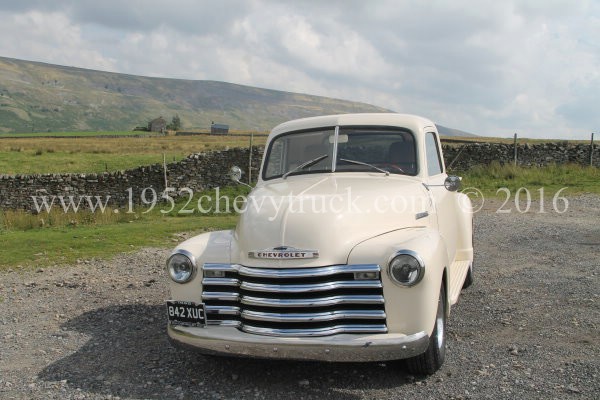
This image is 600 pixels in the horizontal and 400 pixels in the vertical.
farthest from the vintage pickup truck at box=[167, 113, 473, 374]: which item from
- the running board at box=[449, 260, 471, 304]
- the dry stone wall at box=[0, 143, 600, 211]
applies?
the dry stone wall at box=[0, 143, 600, 211]

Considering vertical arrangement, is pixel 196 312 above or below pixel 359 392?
above

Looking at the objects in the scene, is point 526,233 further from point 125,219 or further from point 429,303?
point 125,219

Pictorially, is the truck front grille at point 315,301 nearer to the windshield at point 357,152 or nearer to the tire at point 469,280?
the windshield at point 357,152

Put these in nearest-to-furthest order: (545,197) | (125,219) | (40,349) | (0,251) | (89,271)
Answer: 1. (40,349)
2. (89,271)
3. (0,251)
4. (125,219)
5. (545,197)

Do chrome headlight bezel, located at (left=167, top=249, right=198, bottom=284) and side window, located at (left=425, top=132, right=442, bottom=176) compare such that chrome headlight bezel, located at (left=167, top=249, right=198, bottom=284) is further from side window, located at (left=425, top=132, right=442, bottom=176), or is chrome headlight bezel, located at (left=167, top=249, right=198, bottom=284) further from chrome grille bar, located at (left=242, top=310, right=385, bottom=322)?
side window, located at (left=425, top=132, right=442, bottom=176)

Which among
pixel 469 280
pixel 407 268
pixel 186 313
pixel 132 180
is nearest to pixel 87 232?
pixel 132 180

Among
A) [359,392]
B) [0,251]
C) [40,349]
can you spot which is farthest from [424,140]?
[0,251]

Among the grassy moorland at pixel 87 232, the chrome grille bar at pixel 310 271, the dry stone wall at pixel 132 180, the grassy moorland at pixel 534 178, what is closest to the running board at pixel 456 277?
the chrome grille bar at pixel 310 271

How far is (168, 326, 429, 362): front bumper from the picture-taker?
417 centimetres

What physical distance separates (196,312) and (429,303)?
1848mm

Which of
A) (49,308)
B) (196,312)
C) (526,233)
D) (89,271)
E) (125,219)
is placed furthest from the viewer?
(125,219)

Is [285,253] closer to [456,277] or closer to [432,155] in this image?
[456,277]

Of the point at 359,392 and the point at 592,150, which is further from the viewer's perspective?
the point at 592,150

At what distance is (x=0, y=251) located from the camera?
431 inches
